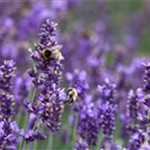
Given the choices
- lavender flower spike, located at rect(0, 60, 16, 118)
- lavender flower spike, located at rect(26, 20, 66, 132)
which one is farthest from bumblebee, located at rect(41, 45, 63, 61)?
lavender flower spike, located at rect(0, 60, 16, 118)

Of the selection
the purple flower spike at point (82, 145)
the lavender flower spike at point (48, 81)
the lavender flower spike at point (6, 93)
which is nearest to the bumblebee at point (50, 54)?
the lavender flower spike at point (48, 81)

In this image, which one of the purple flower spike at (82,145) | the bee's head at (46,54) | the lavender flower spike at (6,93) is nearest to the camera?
the bee's head at (46,54)

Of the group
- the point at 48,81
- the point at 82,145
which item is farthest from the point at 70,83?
the point at 48,81

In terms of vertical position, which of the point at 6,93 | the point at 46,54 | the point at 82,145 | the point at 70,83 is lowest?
the point at 82,145

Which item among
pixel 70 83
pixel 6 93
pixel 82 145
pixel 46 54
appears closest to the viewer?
pixel 46 54

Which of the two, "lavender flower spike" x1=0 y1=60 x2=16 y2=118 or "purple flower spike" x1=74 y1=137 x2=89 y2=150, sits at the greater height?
"lavender flower spike" x1=0 y1=60 x2=16 y2=118

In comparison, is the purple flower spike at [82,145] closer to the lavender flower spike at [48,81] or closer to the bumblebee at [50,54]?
the lavender flower spike at [48,81]

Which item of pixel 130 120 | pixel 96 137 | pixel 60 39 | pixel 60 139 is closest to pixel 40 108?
pixel 96 137

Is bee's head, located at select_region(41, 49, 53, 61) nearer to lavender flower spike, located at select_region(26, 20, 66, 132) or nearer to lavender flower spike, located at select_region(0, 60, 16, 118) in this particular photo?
lavender flower spike, located at select_region(26, 20, 66, 132)

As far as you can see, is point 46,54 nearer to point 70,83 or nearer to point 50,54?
point 50,54

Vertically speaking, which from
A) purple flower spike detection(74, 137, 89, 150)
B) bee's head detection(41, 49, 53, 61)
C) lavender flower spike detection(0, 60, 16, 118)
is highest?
bee's head detection(41, 49, 53, 61)

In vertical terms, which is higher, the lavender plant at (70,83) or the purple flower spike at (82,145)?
the lavender plant at (70,83)
